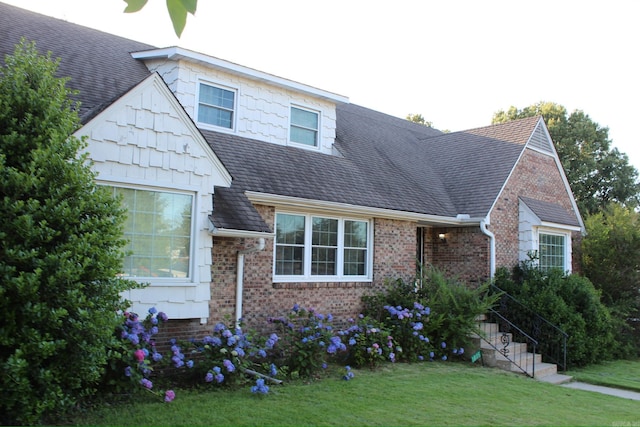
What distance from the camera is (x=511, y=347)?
43.7 ft

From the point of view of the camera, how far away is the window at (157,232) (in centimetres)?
885

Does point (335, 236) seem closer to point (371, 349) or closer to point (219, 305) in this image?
point (371, 349)

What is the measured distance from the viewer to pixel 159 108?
9.14m

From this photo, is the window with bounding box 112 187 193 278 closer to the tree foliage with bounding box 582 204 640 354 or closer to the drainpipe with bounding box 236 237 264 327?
the drainpipe with bounding box 236 237 264 327

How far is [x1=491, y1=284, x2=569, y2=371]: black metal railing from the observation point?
13.8 meters

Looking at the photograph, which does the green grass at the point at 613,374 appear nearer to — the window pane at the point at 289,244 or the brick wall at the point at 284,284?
the brick wall at the point at 284,284

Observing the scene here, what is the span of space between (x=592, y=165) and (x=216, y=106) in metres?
25.3

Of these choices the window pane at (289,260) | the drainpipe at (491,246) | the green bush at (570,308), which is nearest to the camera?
the window pane at (289,260)

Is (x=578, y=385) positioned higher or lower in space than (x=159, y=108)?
lower

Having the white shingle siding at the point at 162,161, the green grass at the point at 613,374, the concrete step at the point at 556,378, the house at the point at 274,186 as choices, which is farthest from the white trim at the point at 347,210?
the green grass at the point at 613,374

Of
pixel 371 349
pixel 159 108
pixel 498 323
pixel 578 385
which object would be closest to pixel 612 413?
pixel 578 385

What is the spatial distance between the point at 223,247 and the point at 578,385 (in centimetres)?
803

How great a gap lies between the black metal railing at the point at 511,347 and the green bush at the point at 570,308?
417mm

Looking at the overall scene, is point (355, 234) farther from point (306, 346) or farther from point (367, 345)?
point (306, 346)
